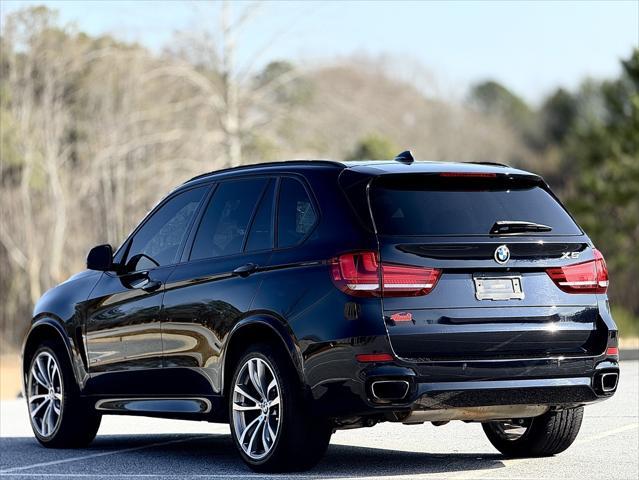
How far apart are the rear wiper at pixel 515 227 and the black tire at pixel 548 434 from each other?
1277 mm

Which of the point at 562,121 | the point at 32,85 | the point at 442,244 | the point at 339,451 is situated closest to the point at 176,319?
the point at 339,451

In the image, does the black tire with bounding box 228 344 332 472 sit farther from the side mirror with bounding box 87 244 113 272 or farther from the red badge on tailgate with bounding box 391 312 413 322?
the side mirror with bounding box 87 244 113 272

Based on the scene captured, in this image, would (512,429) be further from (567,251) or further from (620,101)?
(620,101)

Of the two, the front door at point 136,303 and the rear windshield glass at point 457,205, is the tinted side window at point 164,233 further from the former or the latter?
the rear windshield glass at point 457,205

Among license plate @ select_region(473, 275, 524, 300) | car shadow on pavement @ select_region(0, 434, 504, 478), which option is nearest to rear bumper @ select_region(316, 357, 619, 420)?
license plate @ select_region(473, 275, 524, 300)

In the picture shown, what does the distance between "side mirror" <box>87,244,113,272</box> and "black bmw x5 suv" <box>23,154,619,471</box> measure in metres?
0.65

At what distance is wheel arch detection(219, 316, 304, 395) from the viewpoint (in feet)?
26.7

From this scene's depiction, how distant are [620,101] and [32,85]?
60.7 feet

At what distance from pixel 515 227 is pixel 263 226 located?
1.59 meters

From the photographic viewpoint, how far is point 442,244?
7.94m

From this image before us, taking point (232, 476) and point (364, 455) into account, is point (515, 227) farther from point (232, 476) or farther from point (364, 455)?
point (232, 476)

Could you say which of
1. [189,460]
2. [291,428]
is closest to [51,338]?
[189,460]

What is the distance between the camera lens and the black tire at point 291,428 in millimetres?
8211

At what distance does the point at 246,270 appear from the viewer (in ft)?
28.4
